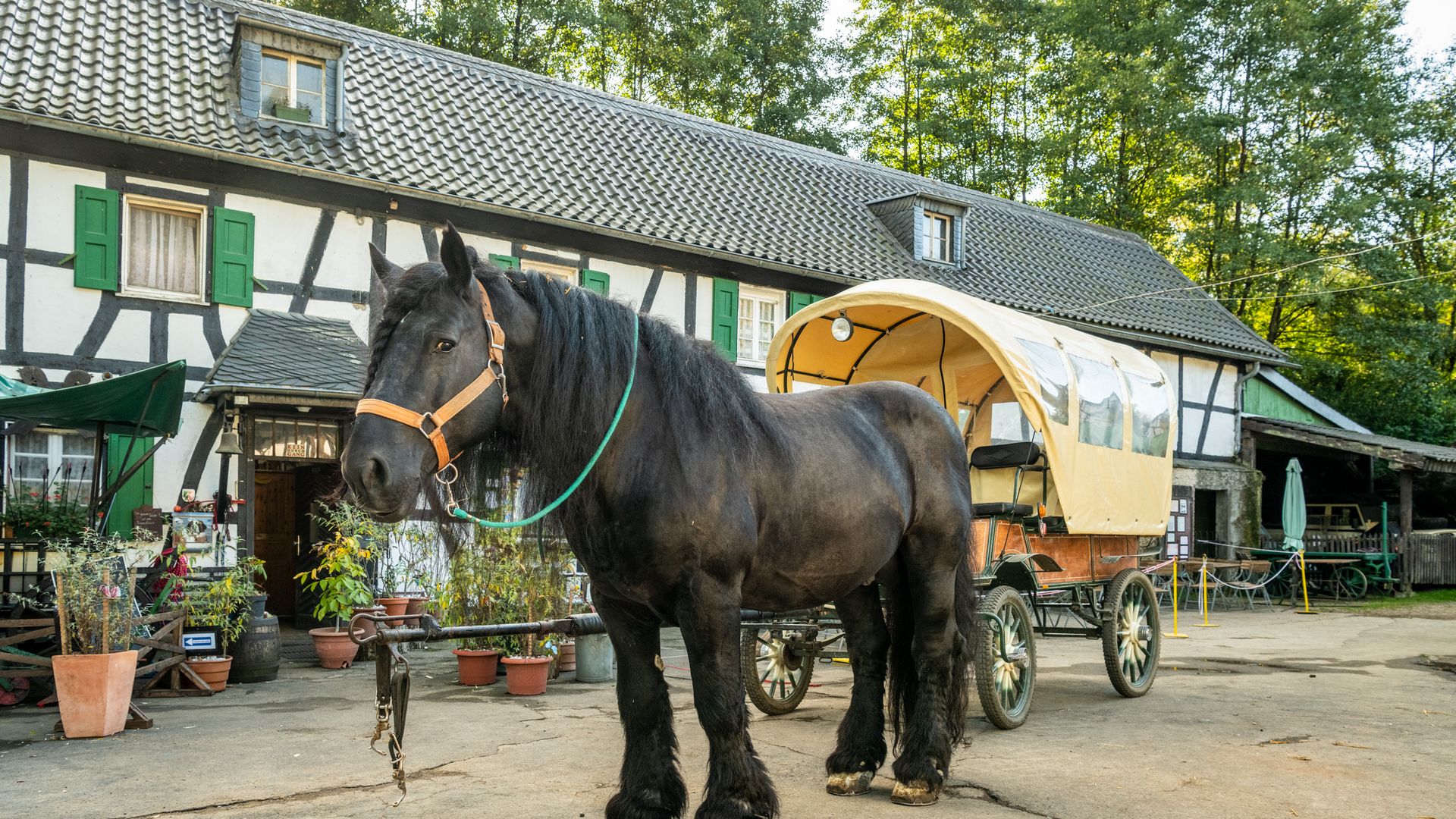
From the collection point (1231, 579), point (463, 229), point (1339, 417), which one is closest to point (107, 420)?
point (463, 229)

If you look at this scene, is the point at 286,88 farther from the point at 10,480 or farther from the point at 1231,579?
the point at 1231,579

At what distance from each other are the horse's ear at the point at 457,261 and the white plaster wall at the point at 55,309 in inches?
350

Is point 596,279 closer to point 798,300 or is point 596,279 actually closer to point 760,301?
point 760,301

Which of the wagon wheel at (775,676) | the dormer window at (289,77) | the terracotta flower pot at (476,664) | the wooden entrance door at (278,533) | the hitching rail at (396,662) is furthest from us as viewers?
the wooden entrance door at (278,533)

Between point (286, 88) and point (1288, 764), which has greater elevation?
point (286, 88)

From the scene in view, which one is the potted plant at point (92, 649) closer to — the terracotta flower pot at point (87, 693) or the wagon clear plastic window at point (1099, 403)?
the terracotta flower pot at point (87, 693)

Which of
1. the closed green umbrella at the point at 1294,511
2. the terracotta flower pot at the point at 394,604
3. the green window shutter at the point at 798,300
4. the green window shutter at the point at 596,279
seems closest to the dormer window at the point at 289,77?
the green window shutter at the point at 596,279

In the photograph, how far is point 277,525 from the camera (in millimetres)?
14070

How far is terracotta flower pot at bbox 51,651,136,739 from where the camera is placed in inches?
232

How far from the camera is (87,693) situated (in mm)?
5898

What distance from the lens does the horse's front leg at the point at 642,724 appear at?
11.0 feet

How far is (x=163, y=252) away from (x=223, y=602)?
4.58 m

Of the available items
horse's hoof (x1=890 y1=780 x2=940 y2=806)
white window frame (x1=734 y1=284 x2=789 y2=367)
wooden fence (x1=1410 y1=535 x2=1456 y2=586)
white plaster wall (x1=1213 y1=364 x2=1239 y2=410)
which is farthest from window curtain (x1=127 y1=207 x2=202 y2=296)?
wooden fence (x1=1410 y1=535 x2=1456 y2=586)

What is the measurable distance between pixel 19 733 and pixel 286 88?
830 cm
